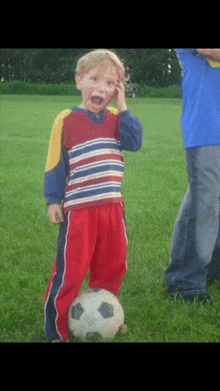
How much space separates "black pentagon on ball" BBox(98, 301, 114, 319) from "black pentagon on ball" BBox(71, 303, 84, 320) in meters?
0.10

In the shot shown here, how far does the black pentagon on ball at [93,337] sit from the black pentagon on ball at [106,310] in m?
0.10

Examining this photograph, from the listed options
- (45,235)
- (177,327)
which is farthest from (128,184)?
(177,327)

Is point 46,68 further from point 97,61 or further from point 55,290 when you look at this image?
point 55,290

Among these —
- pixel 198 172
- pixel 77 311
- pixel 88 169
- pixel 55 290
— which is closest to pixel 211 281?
pixel 198 172

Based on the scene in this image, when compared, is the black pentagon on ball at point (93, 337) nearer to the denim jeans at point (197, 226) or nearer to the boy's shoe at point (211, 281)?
the denim jeans at point (197, 226)

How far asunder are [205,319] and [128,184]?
3.72 m

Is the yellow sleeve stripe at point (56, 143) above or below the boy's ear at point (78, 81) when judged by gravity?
below

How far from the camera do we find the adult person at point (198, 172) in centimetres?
265

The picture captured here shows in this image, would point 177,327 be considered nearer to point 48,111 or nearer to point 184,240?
point 184,240

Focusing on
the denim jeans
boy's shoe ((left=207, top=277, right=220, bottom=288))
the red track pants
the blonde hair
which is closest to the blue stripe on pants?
the red track pants

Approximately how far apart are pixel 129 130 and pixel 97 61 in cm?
37

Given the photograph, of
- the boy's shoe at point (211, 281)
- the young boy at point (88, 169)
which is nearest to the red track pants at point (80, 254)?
the young boy at point (88, 169)

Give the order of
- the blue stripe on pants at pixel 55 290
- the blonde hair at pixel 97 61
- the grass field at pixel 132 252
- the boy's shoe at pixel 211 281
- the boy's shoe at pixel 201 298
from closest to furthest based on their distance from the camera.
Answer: the blonde hair at pixel 97 61 → the blue stripe on pants at pixel 55 290 → the grass field at pixel 132 252 → the boy's shoe at pixel 201 298 → the boy's shoe at pixel 211 281

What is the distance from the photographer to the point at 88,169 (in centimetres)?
221
